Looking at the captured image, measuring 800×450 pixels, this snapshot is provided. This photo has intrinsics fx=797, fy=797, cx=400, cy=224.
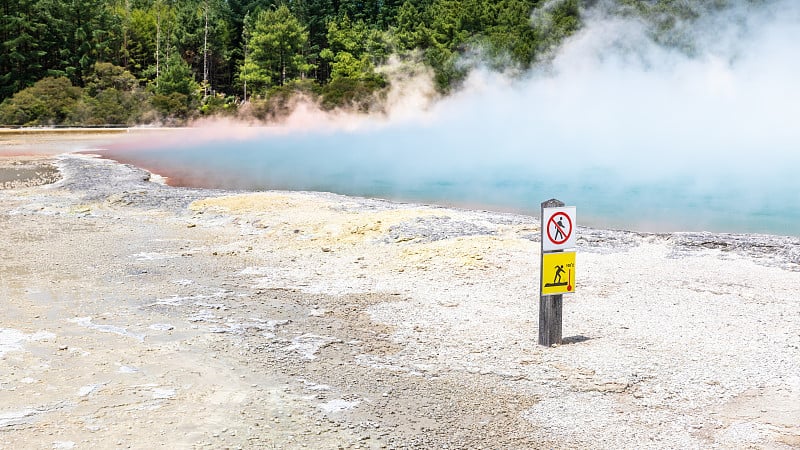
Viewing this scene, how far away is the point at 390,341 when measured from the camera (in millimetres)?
7285

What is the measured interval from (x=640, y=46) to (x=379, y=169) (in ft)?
86.7

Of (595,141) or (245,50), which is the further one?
(245,50)

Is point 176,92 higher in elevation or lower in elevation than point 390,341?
higher

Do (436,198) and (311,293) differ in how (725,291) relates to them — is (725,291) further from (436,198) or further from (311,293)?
(436,198)

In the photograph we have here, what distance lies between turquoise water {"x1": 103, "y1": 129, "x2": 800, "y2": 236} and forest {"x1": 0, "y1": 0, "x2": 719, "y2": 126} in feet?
52.3

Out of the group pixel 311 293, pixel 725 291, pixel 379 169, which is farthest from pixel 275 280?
pixel 379 169

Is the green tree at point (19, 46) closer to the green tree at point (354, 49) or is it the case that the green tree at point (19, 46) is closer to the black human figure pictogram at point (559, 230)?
the green tree at point (354, 49)

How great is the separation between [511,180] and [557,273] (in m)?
18.5

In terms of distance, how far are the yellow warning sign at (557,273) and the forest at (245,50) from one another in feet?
147

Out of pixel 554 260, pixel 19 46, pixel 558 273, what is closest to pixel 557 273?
pixel 558 273

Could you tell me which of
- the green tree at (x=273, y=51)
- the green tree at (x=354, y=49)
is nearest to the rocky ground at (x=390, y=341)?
the green tree at (x=354, y=49)

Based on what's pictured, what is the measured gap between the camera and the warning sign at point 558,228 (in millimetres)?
6699

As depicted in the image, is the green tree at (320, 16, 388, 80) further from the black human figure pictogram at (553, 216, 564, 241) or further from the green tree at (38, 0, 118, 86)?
the black human figure pictogram at (553, 216, 564, 241)

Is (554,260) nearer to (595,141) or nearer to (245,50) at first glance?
(595,141)
